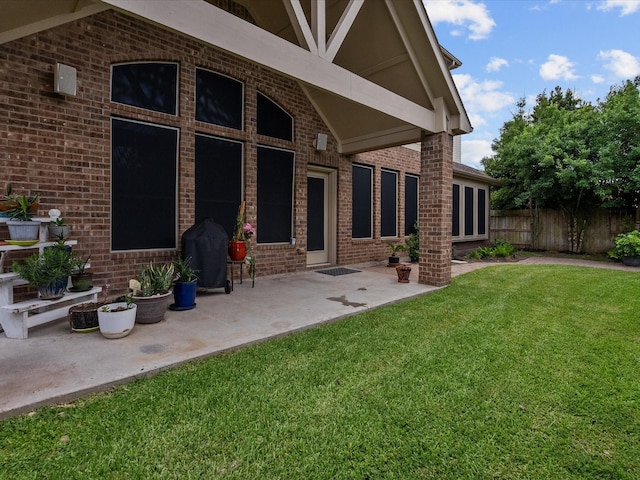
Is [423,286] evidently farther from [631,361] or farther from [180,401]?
[180,401]

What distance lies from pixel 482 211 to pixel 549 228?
2.35 meters

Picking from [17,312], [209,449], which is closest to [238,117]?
[17,312]

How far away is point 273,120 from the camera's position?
6480mm

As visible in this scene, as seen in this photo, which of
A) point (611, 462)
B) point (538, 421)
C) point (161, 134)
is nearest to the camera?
point (611, 462)

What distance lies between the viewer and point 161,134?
5.02m

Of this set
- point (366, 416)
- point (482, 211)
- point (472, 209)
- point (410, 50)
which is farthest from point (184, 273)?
point (482, 211)

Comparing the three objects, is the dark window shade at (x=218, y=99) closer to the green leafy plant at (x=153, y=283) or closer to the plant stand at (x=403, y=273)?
the green leafy plant at (x=153, y=283)

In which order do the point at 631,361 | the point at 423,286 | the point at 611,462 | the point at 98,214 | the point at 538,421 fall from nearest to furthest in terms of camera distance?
the point at 611,462
the point at 538,421
the point at 631,361
the point at 98,214
the point at 423,286

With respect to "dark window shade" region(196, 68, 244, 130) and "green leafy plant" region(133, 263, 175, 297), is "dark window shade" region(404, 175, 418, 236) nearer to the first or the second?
"dark window shade" region(196, 68, 244, 130)

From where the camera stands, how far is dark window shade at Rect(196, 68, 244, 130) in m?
5.50

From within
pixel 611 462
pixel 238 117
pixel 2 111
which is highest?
pixel 238 117

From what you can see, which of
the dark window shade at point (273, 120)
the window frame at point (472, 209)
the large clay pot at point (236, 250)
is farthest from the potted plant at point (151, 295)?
the window frame at point (472, 209)

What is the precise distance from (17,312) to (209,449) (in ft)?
8.42

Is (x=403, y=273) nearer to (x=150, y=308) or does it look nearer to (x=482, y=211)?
(x=150, y=308)
